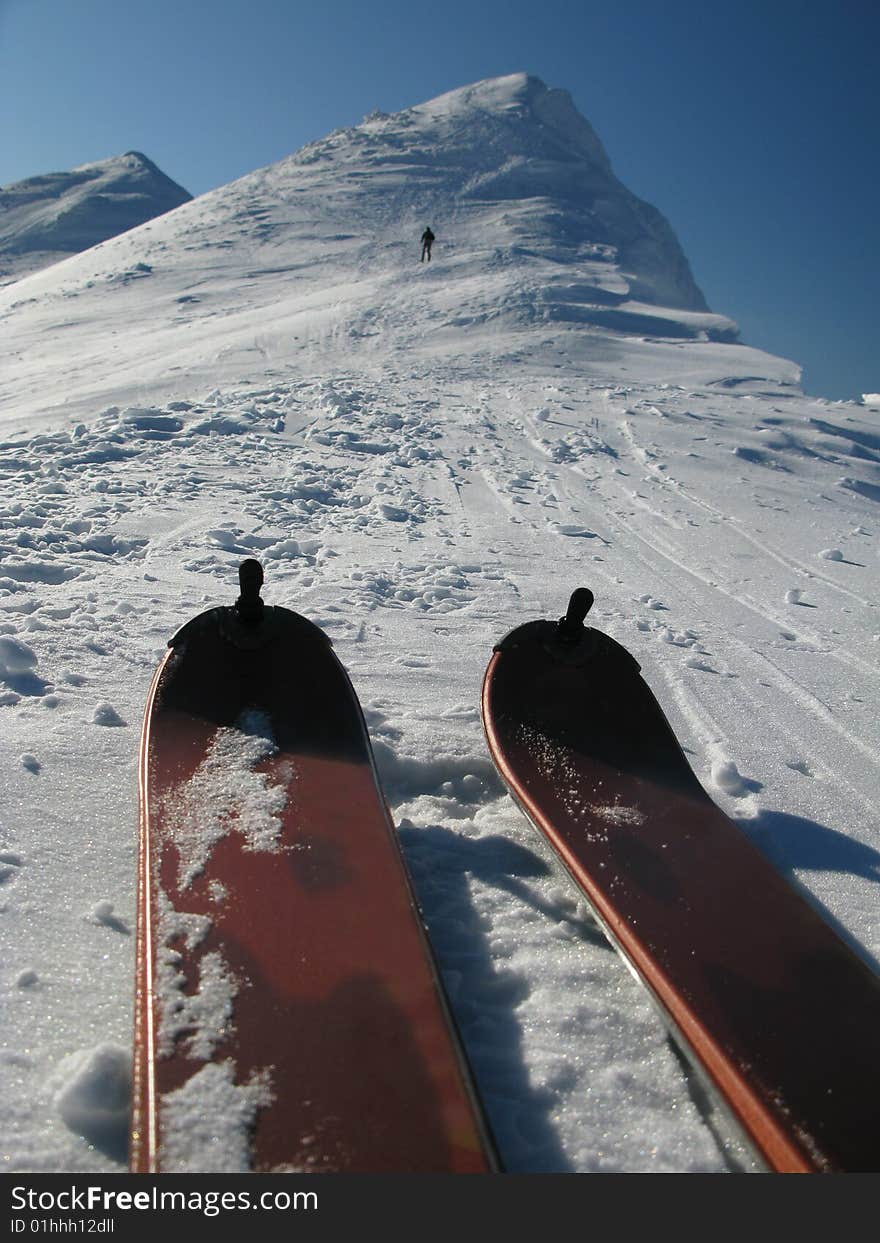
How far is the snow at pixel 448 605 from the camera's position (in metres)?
1.97

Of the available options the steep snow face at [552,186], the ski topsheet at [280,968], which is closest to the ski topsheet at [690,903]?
the ski topsheet at [280,968]

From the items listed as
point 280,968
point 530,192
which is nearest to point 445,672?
point 280,968

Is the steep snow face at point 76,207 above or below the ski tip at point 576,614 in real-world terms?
above

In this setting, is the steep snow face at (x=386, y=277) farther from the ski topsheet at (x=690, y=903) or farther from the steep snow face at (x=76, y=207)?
the steep snow face at (x=76, y=207)

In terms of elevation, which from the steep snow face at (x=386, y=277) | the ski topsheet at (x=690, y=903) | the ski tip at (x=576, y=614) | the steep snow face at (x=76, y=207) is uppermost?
the steep snow face at (x=76, y=207)

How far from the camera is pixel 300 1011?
1.90 metres

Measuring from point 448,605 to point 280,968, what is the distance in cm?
366

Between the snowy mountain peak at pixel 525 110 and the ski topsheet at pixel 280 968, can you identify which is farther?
the snowy mountain peak at pixel 525 110

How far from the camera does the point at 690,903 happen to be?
96.1 inches

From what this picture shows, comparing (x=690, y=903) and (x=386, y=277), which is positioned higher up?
(x=386, y=277)

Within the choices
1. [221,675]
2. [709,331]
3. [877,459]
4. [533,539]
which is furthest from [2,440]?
[709,331]

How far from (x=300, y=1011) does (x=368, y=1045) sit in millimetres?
196

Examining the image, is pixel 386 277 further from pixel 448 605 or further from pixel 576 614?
pixel 576 614

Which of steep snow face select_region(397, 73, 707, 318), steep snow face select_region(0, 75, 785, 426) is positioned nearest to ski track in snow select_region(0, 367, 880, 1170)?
steep snow face select_region(0, 75, 785, 426)
